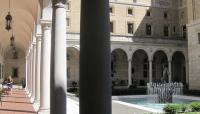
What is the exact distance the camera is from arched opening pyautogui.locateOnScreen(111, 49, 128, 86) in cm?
4738

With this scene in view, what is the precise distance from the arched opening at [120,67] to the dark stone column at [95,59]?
43543mm

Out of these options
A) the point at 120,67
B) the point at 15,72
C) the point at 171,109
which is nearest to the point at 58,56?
the point at 171,109

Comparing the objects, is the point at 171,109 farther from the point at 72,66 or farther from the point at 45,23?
the point at 72,66

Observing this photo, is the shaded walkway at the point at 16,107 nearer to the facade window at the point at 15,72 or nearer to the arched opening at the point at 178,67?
the arched opening at the point at 178,67

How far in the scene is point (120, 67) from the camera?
4794 centimetres

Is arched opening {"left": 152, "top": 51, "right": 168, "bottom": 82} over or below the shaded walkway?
over

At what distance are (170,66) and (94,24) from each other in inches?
1740

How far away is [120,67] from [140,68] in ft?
10.6

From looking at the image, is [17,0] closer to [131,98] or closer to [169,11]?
[131,98]

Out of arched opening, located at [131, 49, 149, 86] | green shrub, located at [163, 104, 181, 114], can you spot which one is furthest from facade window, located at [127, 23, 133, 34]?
green shrub, located at [163, 104, 181, 114]

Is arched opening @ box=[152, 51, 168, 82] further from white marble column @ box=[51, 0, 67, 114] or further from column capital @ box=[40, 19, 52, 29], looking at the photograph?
white marble column @ box=[51, 0, 67, 114]

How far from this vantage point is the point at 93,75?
11.7 feet

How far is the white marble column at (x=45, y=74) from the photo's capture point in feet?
42.1

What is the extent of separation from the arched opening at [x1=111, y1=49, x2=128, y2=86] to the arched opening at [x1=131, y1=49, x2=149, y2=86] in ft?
4.89
